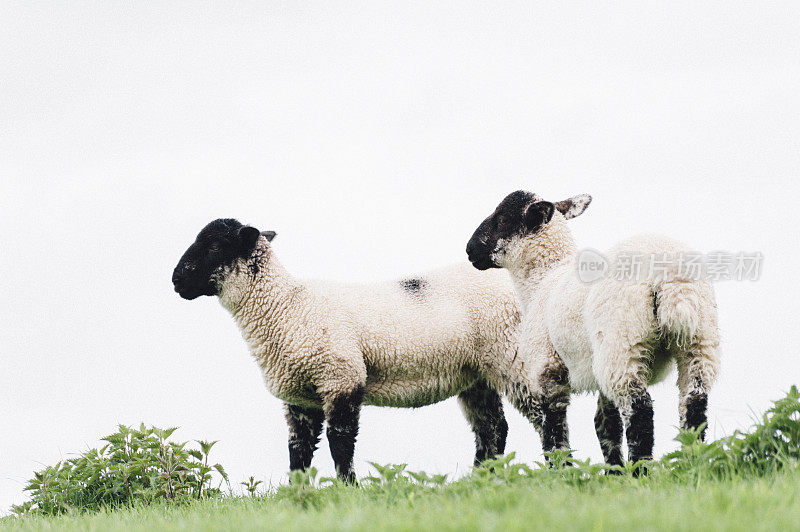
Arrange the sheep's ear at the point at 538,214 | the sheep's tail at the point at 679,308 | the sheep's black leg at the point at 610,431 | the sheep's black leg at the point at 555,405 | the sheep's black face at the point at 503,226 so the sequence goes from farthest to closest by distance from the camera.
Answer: the sheep's black face at the point at 503,226, the sheep's ear at the point at 538,214, the sheep's black leg at the point at 555,405, the sheep's black leg at the point at 610,431, the sheep's tail at the point at 679,308

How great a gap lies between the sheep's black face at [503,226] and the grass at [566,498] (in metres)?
3.55

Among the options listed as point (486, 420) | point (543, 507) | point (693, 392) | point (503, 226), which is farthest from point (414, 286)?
point (543, 507)

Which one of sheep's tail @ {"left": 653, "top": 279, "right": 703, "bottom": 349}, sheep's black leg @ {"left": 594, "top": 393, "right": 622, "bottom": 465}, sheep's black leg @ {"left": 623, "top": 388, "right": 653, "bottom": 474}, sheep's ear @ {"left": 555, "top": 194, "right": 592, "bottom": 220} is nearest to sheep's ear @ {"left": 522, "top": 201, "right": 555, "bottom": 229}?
sheep's ear @ {"left": 555, "top": 194, "right": 592, "bottom": 220}

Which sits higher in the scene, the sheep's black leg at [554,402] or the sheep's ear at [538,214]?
the sheep's ear at [538,214]

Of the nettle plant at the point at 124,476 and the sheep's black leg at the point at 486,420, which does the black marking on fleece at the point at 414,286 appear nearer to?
the sheep's black leg at the point at 486,420

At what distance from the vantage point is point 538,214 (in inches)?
346

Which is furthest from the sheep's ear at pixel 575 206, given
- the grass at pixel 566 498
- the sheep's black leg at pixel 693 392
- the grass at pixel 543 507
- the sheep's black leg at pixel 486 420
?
the grass at pixel 543 507

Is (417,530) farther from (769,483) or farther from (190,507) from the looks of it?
(190,507)

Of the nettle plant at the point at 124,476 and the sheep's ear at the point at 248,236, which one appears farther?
the sheep's ear at the point at 248,236

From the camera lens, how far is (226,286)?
936 centimetres

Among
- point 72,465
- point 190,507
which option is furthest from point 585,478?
point 72,465

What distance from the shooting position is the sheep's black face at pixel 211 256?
9242mm

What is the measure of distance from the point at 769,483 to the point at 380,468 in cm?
241

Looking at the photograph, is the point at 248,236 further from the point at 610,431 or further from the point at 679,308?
the point at 679,308
